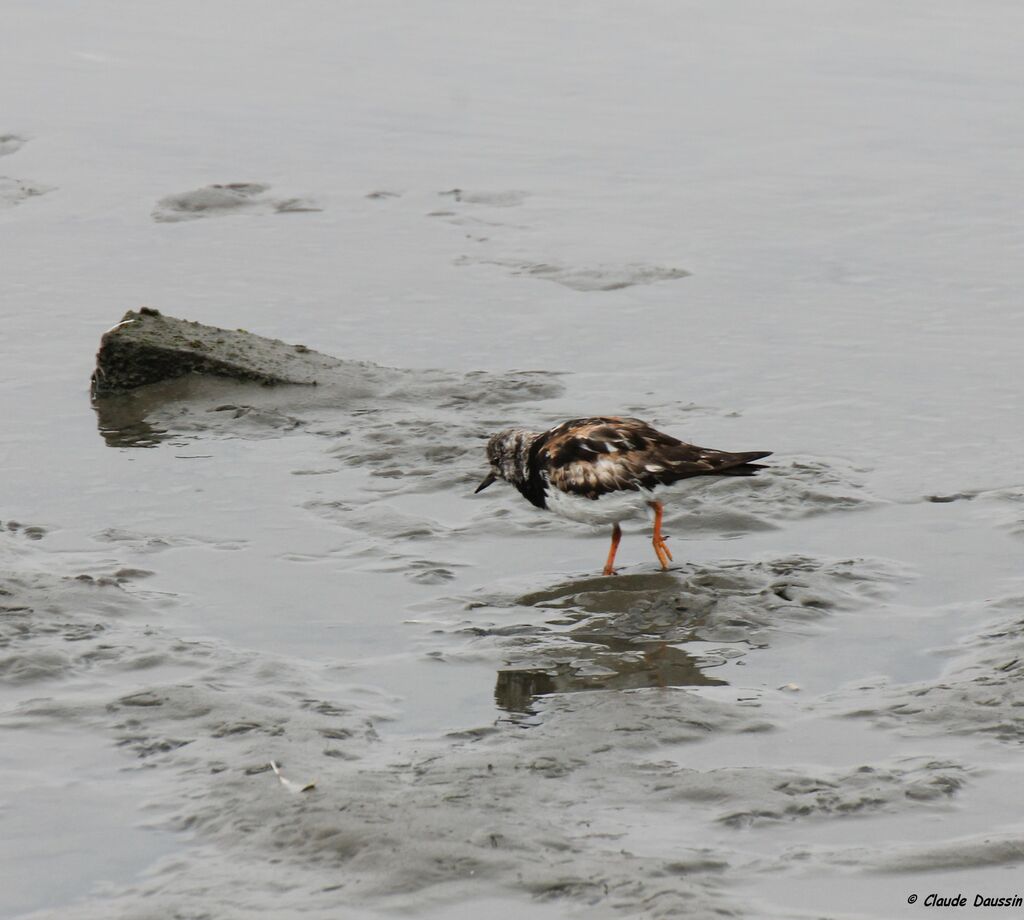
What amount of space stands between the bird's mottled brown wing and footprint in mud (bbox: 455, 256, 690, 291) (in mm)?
5425

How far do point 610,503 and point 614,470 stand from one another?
0.21 meters

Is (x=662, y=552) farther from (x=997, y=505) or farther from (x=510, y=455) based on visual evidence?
(x=997, y=505)

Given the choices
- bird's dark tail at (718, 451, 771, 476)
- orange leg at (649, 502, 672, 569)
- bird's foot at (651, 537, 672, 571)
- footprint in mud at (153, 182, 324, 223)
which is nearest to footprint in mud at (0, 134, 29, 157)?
footprint in mud at (153, 182, 324, 223)

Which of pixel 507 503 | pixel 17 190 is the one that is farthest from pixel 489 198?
pixel 507 503

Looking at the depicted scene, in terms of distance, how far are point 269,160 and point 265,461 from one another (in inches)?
339

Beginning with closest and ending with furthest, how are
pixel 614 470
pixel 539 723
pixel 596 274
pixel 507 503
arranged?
pixel 539 723
pixel 614 470
pixel 507 503
pixel 596 274

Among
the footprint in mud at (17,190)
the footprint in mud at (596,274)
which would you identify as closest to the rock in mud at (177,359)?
the footprint in mud at (596,274)

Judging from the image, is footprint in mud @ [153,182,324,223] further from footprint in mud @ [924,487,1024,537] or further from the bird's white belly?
footprint in mud @ [924,487,1024,537]

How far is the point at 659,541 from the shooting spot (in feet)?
32.7

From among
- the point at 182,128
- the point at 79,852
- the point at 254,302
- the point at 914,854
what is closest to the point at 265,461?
the point at 254,302

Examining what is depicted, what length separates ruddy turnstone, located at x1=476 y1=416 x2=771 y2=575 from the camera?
969cm

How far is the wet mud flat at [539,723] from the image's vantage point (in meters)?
6.27

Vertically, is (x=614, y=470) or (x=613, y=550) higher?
(x=614, y=470)

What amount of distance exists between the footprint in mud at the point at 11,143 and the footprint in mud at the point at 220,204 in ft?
9.51
